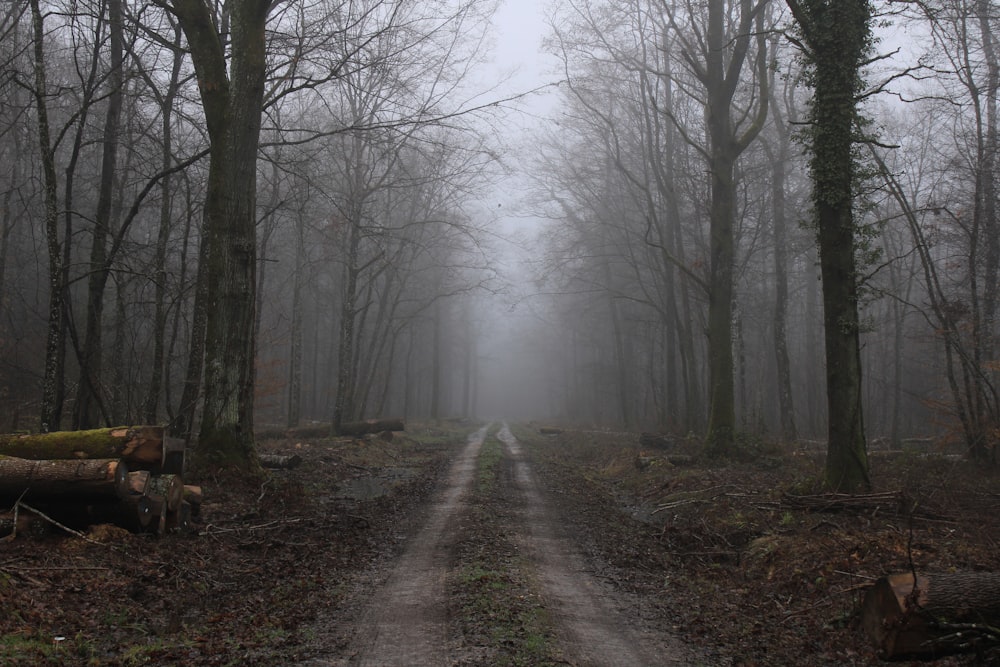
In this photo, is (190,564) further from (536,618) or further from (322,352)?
(322,352)

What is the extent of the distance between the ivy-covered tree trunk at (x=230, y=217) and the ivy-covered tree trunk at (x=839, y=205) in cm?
863

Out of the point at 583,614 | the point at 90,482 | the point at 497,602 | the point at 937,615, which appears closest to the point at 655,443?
the point at 583,614

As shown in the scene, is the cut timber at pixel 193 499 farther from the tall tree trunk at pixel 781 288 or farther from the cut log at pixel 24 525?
the tall tree trunk at pixel 781 288

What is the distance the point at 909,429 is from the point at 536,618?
31.3 m

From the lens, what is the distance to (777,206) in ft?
73.2

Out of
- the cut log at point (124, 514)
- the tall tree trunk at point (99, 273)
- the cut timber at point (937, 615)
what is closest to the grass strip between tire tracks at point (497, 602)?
the cut timber at point (937, 615)

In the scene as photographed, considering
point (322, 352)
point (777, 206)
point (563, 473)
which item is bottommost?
point (563, 473)

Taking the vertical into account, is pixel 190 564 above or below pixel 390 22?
below

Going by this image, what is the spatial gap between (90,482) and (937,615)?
24.5 feet

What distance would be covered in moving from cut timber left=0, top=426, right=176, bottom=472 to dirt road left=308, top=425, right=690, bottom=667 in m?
3.05

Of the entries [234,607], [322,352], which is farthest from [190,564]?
[322,352]

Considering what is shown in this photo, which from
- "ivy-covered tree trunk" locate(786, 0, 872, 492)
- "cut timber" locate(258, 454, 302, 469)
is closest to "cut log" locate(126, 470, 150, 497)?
"cut timber" locate(258, 454, 302, 469)

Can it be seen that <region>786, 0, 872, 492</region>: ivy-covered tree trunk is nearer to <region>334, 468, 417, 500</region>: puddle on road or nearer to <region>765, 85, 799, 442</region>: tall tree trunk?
<region>334, 468, 417, 500</region>: puddle on road

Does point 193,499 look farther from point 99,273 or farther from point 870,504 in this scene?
point 870,504
